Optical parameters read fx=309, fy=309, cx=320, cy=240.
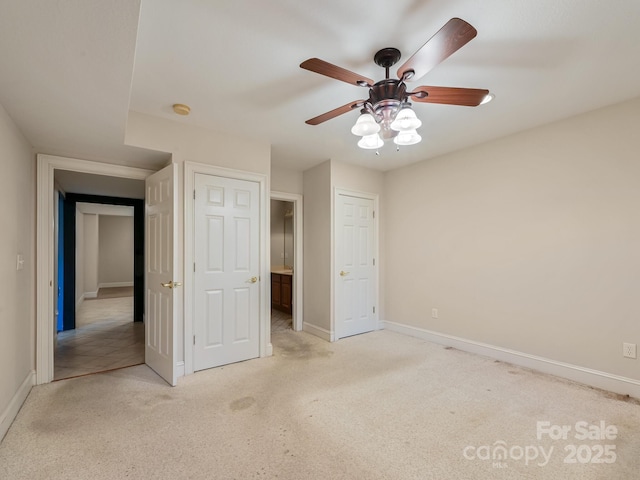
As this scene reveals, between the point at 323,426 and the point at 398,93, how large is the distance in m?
2.24

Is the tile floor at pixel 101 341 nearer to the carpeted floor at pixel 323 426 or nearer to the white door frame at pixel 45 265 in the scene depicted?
the white door frame at pixel 45 265

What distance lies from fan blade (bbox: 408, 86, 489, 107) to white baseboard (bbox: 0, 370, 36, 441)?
331 cm

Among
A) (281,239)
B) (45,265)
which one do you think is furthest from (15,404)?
(281,239)

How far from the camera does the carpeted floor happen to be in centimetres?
171

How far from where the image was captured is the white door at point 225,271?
3.05 m

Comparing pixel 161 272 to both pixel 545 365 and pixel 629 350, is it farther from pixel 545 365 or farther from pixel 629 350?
pixel 629 350

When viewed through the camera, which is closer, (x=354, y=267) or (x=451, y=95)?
(x=451, y=95)

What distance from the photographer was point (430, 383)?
2793 millimetres

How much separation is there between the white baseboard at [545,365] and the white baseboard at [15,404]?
4.05m

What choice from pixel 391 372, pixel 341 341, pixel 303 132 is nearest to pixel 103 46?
pixel 303 132

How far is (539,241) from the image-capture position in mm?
3088

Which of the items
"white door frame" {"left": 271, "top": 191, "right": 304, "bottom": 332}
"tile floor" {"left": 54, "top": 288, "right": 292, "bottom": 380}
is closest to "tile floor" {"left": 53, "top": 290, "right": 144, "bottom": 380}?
"tile floor" {"left": 54, "top": 288, "right": 292, "bottom": 380}

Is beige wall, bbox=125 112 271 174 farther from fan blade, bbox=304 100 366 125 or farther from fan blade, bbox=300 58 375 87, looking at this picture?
fan blade, bbox=300 58 375 87

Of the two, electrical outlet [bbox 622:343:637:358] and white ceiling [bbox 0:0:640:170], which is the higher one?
white ceiling [bbox 0:0:640:170]
